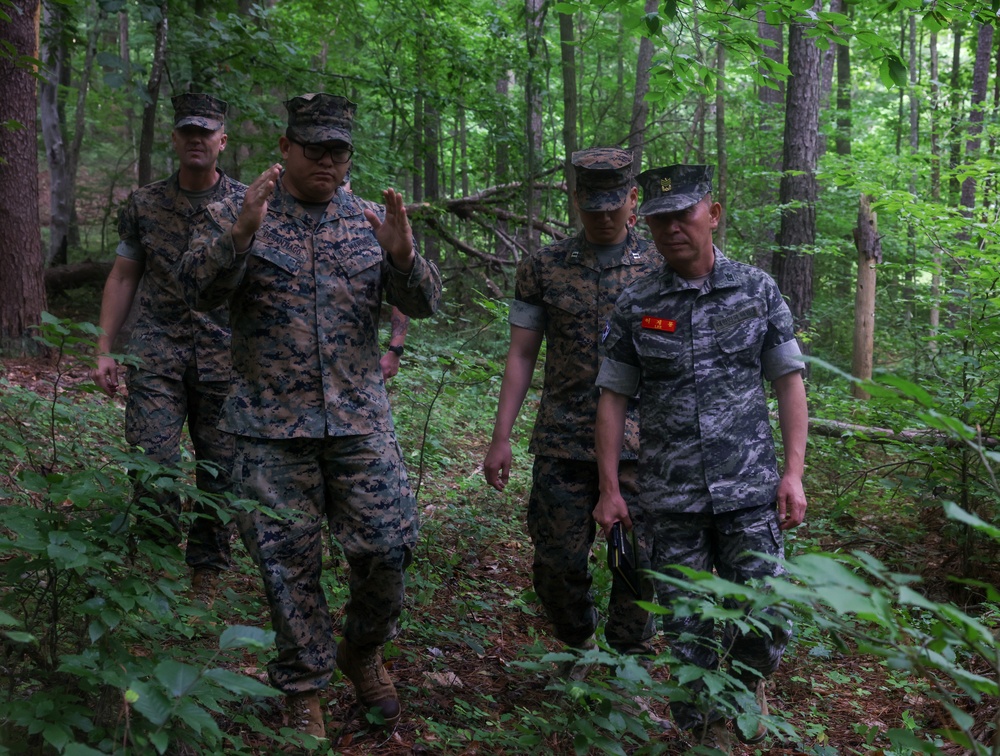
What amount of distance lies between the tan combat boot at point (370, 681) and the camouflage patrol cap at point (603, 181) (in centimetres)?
227

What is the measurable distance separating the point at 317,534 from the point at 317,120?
170cm

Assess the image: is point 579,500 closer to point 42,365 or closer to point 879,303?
point 42,365

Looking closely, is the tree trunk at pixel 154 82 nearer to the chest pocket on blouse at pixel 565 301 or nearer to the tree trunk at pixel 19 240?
the tree trunk at pixel 19 240

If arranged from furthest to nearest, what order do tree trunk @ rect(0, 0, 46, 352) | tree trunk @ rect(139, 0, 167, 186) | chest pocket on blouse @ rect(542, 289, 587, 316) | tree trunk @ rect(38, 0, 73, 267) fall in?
tree trunk @ rect(38, 0, 73, 267)
tree trunk @ rect(0, 0, 46, 352)
tree trunk @ rect(139, 0, 167, 186)
chest pocket on blouse @ rect(542, 289, 587, 316)

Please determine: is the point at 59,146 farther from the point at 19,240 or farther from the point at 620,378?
the point at 620,378

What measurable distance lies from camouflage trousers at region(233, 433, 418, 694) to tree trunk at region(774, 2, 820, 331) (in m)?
9.04

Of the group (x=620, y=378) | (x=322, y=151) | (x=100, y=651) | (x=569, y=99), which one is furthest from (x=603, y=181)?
(x=569, y=99)

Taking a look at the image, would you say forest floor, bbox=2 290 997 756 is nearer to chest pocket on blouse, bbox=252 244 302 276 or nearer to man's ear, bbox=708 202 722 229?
chest pocket on blouse, bbox=252 244 302 276

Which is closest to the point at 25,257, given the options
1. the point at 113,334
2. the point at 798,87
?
the point at 113,334

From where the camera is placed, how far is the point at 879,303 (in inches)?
720

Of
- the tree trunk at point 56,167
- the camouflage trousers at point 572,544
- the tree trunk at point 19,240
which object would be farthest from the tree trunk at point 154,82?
the camouflage trousers at point 572,544

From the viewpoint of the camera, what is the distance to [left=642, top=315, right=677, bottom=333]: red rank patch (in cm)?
358

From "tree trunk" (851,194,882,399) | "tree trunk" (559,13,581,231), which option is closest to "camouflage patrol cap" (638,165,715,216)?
"tree trunk" (559,13,581,231)

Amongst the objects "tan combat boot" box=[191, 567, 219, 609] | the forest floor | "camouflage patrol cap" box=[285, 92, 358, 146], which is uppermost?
"camouflage patrol cap" box=[285, 92, 358, 146]
